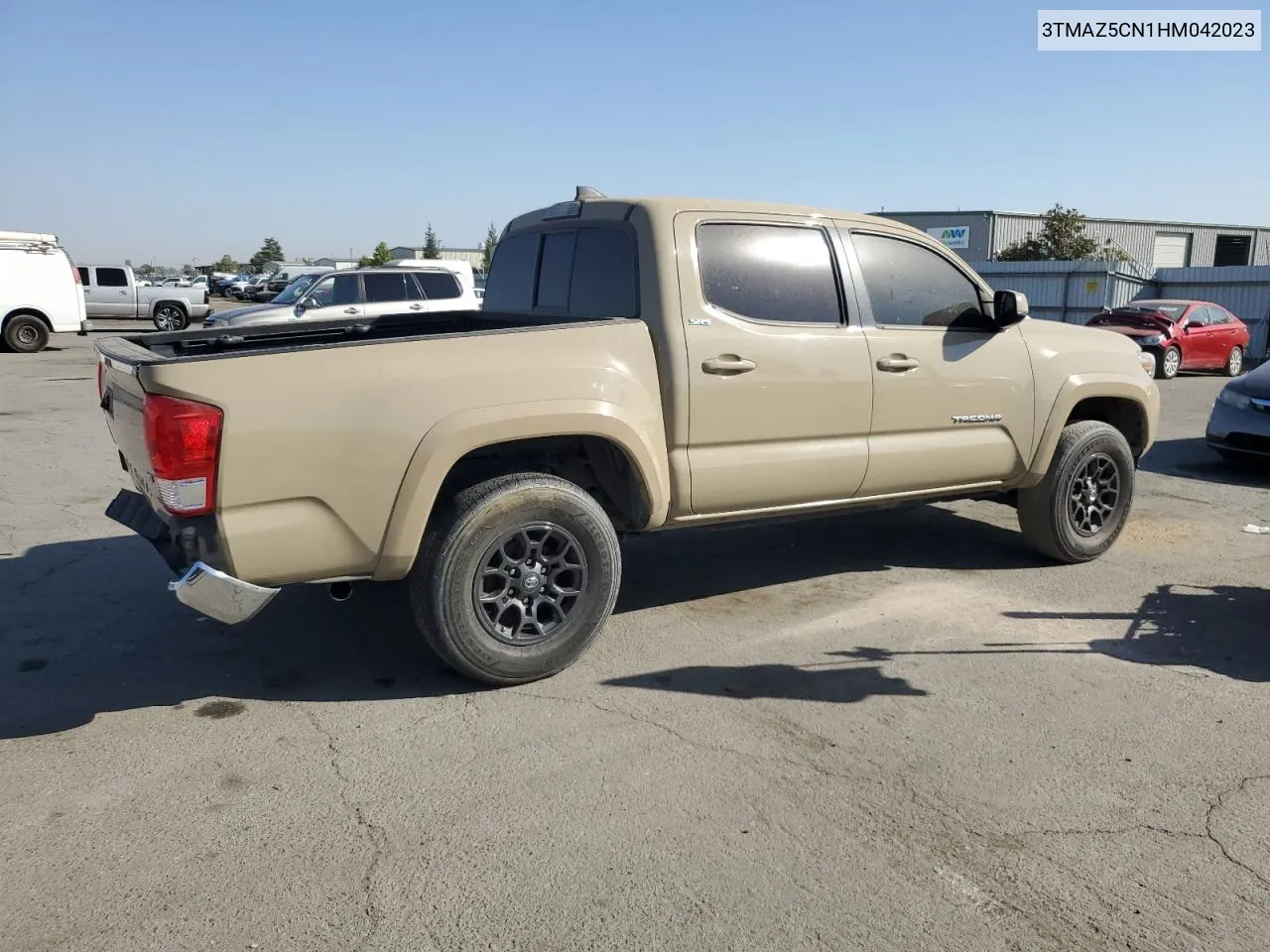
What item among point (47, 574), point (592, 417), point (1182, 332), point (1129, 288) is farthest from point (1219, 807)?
point (1129, 288)

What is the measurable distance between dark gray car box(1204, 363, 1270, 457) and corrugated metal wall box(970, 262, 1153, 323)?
1762 cm

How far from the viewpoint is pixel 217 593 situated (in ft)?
11.8

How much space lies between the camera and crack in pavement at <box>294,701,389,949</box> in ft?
9.01

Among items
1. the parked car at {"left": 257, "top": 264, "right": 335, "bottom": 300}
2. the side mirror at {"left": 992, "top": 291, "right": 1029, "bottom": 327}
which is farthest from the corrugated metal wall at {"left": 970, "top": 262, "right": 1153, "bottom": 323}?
the parked car at {"left": 257, "top": 264, "right": 335, "bottom": 300}

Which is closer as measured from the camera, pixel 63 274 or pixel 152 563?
pixel 152 563

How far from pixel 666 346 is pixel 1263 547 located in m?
4.66

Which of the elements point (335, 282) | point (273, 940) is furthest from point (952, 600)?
point (335, 282)

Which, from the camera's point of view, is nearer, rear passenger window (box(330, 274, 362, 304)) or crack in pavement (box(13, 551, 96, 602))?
crack in pavement (box(13, 551, 96, 602))

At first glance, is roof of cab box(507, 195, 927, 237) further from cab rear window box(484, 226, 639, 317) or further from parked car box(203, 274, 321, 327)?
parked car box(203, 274, 321, 327)

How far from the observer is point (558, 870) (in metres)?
2.97

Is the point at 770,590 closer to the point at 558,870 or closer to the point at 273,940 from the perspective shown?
the point at 558,870

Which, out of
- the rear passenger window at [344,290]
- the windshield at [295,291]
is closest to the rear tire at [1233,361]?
the rear passenger window at [344,290]

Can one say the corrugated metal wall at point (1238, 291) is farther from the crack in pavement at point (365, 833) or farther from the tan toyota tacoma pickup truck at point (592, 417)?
the crack in pavement at point (365, 833)

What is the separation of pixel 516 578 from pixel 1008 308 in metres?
3.05
